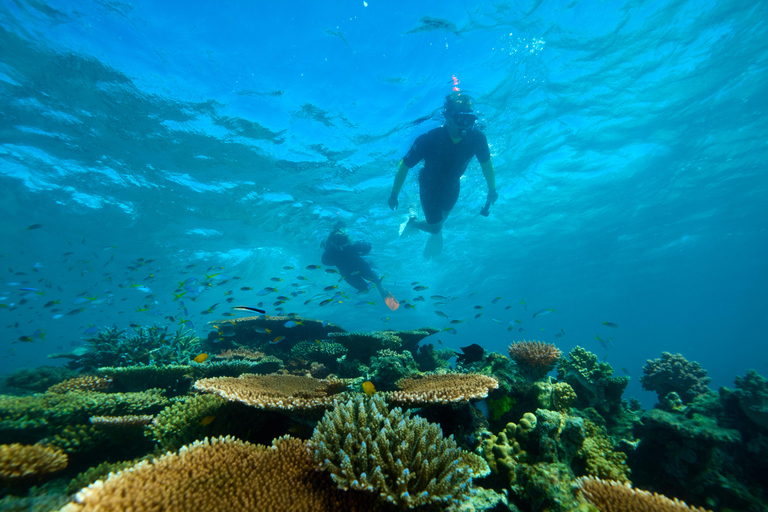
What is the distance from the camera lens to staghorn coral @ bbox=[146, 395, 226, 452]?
3281 mm

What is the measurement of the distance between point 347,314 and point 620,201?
42.1m

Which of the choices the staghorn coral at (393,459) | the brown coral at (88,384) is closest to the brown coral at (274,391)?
the staghorn coral at (393,459)

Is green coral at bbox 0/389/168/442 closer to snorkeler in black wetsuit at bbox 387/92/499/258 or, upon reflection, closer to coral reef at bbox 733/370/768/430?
snorkeler in black wetsuit at bbox 387/92/499/258

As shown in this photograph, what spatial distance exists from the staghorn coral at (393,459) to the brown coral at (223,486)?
0.14m

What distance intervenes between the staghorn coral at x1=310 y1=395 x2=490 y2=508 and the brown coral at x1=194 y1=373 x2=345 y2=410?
2.55 feet

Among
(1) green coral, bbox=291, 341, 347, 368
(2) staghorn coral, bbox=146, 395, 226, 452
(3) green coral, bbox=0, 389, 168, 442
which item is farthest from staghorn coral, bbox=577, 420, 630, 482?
(3) green coral, bbox=0, 389, 168, 442

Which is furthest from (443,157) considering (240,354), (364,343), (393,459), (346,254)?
(393,459)

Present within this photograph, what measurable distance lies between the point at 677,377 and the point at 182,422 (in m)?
9.91

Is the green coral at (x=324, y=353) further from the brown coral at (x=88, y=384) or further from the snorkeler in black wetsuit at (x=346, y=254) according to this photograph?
the snorkeler in black wetsuit at (x=346, y=254)

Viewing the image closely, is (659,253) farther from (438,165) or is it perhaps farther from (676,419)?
(676,419)

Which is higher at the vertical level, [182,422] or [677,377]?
[677,377]

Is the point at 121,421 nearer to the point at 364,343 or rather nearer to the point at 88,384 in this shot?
the point at 88,384

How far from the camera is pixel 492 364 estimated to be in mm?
5996

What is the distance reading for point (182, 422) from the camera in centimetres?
339
